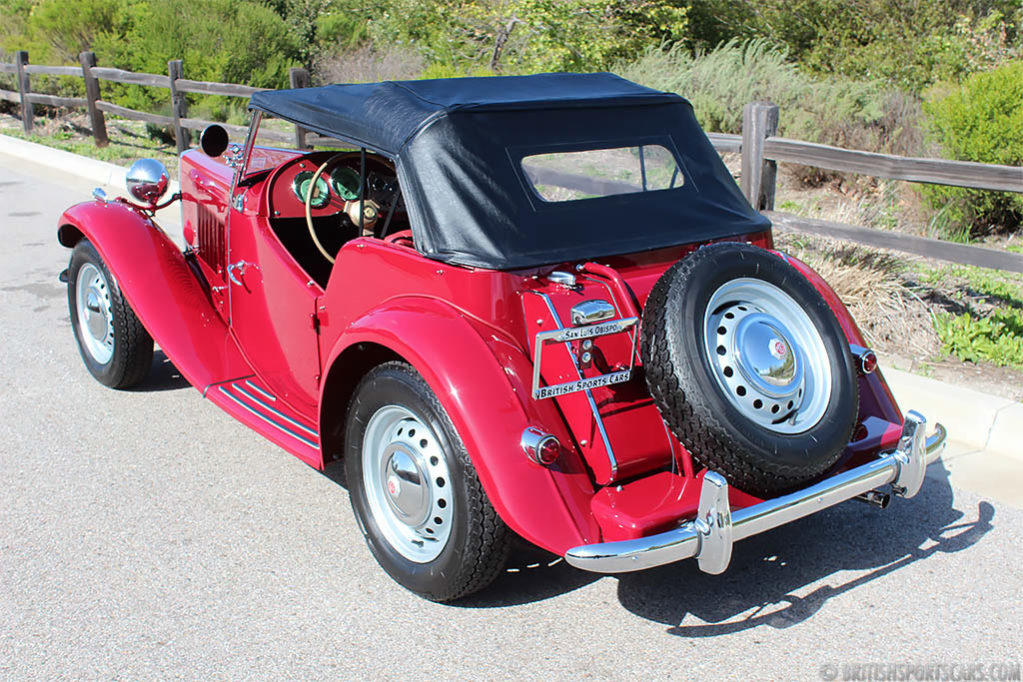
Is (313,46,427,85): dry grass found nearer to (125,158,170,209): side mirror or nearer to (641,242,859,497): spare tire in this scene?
(125,158,170,209): side mirror

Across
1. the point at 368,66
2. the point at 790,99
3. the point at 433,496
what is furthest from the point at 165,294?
the point at 368,66

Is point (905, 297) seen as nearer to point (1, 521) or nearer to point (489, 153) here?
point (489, 153)

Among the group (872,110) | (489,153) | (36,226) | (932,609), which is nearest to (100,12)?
(36,226)

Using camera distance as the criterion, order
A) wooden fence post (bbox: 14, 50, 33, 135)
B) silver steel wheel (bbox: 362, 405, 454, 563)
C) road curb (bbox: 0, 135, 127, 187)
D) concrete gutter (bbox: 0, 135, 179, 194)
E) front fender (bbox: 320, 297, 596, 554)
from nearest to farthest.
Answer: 1. front fender (bbox: 320, 297, 596, 554)
2. silver steel wheel (bbox: 362, 405, 454, 563)
3. concrete gutter (bbox: 0, 135, 179, 194)
4. road curb (bbox: 0, 135, 127, 187)
5. wooden fence post (bbox: 14, 50, 33, 135)

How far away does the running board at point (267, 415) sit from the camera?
386 cm

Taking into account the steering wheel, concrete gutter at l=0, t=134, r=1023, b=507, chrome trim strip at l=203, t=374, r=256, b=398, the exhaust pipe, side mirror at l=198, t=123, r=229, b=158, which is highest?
side mirror at l=198, t=123, r=229, b=158

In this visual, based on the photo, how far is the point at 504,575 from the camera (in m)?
3.55

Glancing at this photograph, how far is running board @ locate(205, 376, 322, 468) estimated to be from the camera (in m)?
3.86

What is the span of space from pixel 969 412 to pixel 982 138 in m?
4.13

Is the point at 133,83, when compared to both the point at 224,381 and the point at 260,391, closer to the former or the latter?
the point at 224,381

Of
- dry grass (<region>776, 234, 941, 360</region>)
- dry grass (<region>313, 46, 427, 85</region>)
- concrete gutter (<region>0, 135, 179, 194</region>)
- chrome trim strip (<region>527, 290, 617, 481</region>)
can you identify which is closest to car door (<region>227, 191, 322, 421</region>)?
chrome trim strip (<region>527, 290, 617, 481</region>)

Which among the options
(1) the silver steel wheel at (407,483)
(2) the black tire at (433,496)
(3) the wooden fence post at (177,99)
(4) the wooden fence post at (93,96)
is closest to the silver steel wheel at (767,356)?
(2) the black tire at (433,496)

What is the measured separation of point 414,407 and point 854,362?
1610 millimetres

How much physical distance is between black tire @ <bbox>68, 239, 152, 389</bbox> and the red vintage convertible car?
887 millimetres
